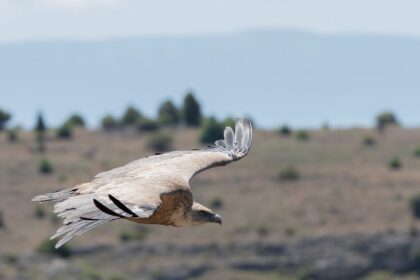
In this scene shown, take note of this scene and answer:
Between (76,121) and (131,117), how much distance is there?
29.4ft

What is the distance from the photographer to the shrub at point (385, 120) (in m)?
142

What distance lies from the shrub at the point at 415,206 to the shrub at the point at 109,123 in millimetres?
39976

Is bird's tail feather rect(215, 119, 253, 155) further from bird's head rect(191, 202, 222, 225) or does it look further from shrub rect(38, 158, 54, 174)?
shrub rect(38, 158, 54, 174)

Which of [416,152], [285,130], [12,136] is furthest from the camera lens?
[285,130]

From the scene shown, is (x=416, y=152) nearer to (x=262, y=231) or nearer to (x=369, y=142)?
(x=369, y=142)

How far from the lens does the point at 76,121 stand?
508 feet

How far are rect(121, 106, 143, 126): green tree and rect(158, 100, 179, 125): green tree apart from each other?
2.30 metres

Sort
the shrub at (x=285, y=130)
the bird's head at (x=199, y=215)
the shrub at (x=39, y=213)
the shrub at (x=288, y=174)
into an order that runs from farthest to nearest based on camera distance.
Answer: the shrub at (x=285, y=130) → the shrub at (x=288, y=174) → the shrub at (x=39, y=213) → the bird's head at (x=199, y=215)

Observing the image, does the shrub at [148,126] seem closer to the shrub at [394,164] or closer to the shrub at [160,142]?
the shrub at [160,142]

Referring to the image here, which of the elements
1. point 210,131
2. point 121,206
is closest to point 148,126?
point 210,131

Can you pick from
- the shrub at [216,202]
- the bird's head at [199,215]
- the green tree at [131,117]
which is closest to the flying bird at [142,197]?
the bird's head at [199,215]

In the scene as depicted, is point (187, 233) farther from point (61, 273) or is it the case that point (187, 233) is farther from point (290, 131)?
point (290, 131)

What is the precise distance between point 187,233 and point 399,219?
16.1m

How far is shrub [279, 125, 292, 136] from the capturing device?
13975 centimetres
